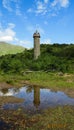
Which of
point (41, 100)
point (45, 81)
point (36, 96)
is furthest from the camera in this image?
point (45, 81)

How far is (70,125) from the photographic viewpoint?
18203 millimetres

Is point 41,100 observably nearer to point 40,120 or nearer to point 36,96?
point 36,96

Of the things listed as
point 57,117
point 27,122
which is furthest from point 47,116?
point 27,122

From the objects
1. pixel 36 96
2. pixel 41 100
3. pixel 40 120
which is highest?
pixel 36 96

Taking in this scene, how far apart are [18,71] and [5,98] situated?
24000mm

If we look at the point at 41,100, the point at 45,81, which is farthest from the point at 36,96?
the point at 45,81

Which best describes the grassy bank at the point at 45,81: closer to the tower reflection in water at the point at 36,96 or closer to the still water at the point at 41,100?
the tower reflection in water at the point at 36,96

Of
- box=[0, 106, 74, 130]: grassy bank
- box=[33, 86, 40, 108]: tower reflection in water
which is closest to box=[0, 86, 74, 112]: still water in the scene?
box=[33, 86, 40, 108]: tower reflection in water

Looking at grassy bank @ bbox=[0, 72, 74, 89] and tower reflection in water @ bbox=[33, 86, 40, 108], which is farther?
grassy bank @ bbox=[0, 72, 74, 89]

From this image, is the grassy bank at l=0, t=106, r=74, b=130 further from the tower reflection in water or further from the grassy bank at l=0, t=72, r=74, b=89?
the grassy bank at l=0, t=72, r=74, b=89

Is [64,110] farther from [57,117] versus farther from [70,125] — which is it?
[70,125]

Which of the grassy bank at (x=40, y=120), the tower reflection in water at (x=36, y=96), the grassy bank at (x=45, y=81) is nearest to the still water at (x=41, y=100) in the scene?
the tower reflection in water at (x=36, y=96)

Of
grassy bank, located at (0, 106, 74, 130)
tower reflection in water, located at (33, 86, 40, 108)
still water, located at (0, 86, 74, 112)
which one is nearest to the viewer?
grassy bank, located at (0, 106, 74, 130)

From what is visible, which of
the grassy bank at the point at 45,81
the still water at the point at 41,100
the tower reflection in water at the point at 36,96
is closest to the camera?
the still water at the point at 41,100
